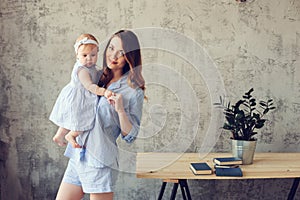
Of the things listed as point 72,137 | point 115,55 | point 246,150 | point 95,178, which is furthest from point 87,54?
point 246,150

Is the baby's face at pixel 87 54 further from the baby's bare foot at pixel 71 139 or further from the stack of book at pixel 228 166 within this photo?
the stack of book at pixel 228 166

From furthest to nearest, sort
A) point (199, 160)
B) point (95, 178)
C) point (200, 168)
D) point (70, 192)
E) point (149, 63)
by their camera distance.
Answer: point (149, 63), point (199, 160), point (200, 168), point (70, 192), point (95, 178)

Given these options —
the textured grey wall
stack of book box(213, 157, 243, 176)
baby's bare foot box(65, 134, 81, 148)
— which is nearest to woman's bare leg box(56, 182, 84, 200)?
baby's bare foot box(65, 134, 81, 148)

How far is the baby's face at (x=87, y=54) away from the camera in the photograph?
5.50 ft

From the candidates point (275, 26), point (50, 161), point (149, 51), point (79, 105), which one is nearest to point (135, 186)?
point (50, 161)

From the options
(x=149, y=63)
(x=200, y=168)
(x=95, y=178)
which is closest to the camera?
(x=95, y=178)

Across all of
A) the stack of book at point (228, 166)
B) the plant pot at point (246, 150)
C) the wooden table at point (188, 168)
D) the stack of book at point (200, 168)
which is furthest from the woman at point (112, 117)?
the plant pot at point (246, 150)

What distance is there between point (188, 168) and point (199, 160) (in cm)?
22

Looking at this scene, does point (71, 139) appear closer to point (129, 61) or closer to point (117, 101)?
point (117, 101)

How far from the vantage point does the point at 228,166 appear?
233 cm

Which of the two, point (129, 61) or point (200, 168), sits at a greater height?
Answer: point (129, 61)

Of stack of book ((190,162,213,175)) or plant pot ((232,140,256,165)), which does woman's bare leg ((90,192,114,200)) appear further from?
plant pot ((232,140,256,165))

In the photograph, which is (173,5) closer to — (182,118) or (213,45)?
(213,45)

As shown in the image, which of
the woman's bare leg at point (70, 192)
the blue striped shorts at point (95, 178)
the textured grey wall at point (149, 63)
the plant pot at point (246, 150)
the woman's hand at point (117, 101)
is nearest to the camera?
the woman's hand at point (117, 101)
